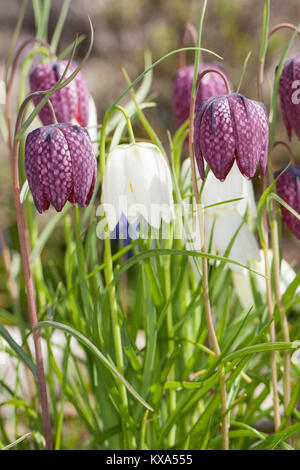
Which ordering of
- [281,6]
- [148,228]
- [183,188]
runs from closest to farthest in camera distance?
1. [148,228]
2. [183,188]
3. [281,6]

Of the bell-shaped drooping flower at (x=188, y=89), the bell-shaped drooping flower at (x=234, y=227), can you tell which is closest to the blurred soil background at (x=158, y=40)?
the bell-shaped drooping flower at (x=188, y=89)


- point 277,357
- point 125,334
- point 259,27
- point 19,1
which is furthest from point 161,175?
point 19,1

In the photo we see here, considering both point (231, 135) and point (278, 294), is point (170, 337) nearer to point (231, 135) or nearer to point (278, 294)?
point (278, 294)

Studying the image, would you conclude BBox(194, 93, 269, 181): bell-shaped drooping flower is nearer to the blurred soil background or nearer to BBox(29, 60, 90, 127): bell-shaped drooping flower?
BBox(29, 60, 90, 127): bell-shaped drooping flower

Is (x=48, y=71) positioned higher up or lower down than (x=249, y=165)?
higher up

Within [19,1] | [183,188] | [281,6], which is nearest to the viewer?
[183,188]

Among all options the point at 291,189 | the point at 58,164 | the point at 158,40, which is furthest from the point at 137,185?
the point at 158,40

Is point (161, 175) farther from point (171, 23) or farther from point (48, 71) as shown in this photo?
point (171, 23)
